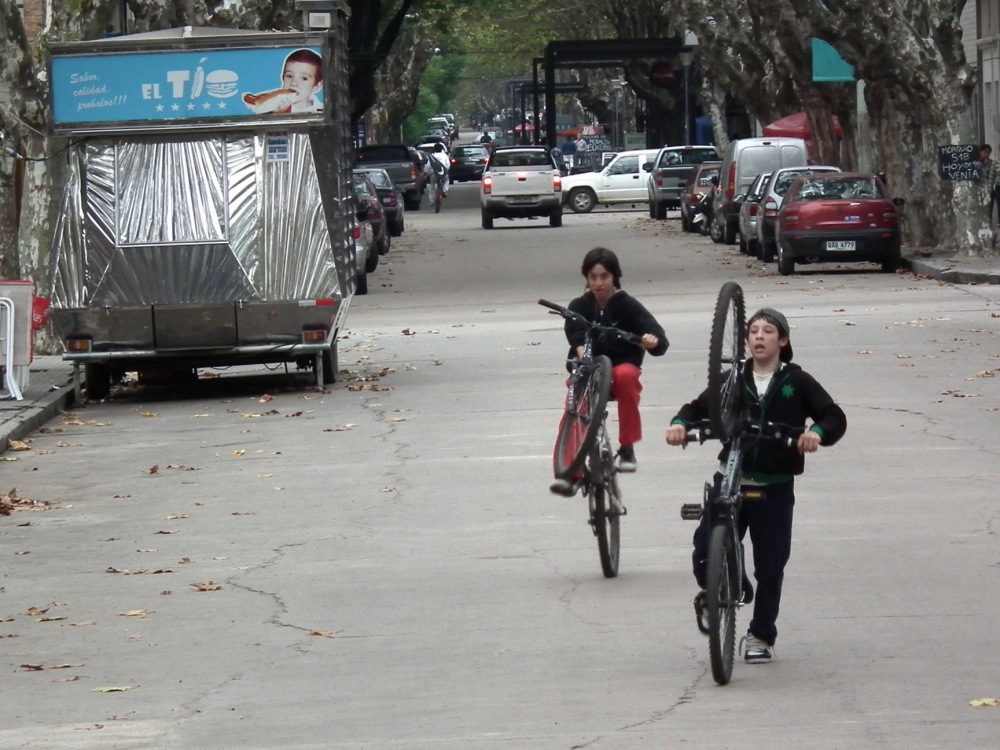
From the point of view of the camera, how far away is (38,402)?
1648 centimetres

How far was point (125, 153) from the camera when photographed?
17828mm

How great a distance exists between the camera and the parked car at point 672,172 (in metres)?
50.8

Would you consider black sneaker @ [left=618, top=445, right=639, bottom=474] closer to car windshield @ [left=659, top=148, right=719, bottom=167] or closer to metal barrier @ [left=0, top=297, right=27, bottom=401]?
metal barrier @ [left=0, top=297, right=27, bottom=401]

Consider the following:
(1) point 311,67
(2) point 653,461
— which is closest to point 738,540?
(2) point 653,461

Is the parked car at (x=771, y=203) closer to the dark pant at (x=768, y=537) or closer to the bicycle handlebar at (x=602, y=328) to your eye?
the bicycle handlebar at (x=602, y=328)

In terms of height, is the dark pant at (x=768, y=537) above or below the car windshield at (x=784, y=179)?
below

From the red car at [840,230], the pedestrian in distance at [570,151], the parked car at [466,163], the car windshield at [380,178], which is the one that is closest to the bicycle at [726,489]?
the red car at [840,230]

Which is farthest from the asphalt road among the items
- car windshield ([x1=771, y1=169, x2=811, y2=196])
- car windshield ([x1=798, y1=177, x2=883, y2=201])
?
car windshield ([x1=771, y1=169, x2=811, y2=196])

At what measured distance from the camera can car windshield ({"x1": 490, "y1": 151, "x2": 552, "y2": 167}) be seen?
49.0 m

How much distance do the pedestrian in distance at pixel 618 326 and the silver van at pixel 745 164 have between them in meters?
29.1

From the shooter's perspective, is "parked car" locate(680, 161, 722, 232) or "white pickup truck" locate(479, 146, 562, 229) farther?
"white pickup truck" locate(479, 146, 562, 229)

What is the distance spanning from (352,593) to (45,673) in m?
1.72

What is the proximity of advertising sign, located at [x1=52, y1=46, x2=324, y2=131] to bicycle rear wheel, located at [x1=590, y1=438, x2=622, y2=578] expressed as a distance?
31.3ft

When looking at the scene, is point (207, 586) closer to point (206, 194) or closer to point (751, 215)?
point (206, 194)
